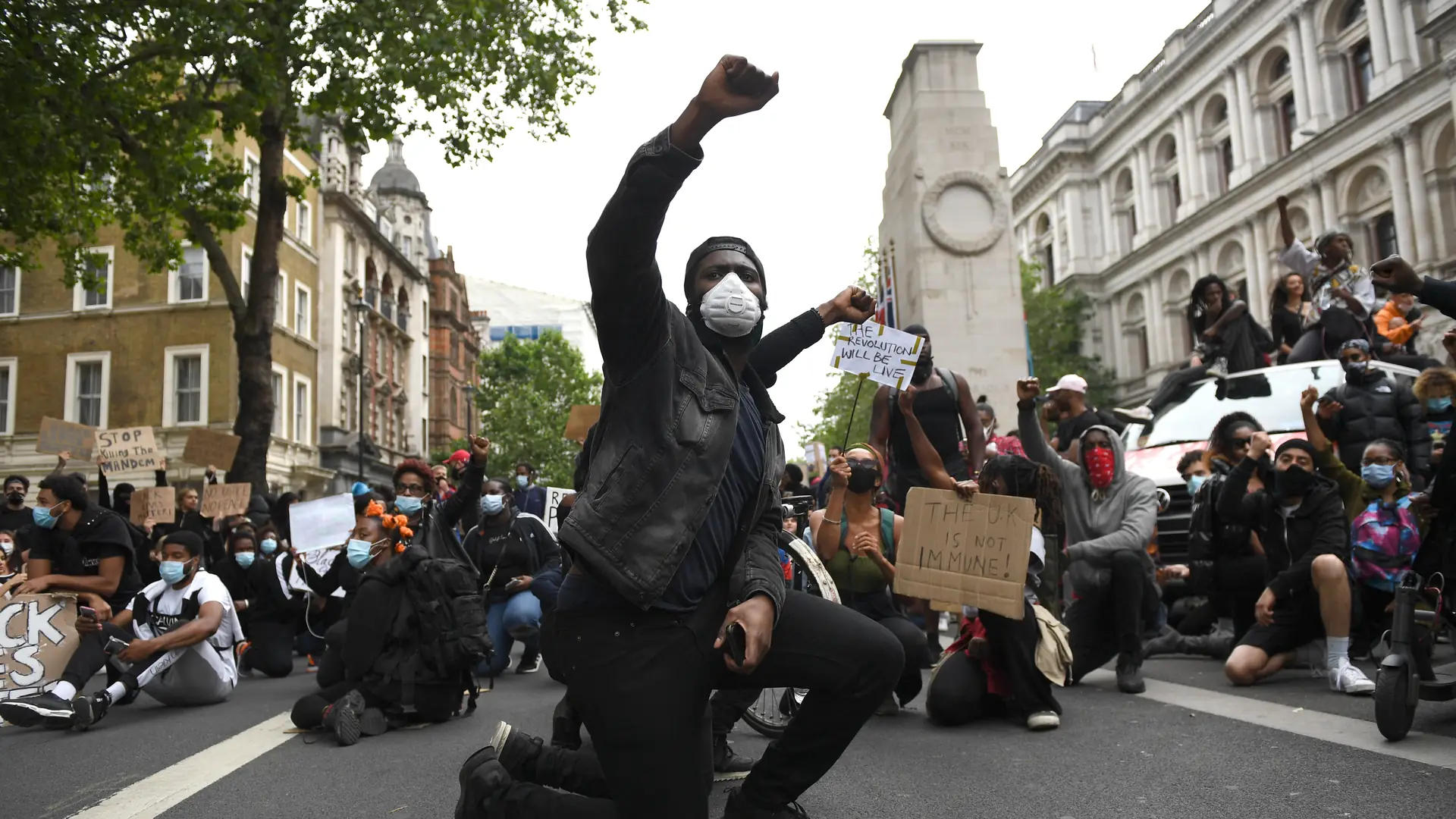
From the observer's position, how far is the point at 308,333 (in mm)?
42000

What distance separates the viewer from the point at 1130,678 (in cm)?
643

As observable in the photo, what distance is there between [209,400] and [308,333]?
6.85 m

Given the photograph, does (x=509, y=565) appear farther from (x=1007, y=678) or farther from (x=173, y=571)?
(x=1007, y=678)

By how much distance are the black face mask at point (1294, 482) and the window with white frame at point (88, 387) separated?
36.2 meters

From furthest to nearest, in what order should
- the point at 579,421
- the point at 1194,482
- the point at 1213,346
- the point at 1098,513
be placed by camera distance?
the point at 579,421 → the point at 1213,346 → the point at 1194,482 → the point at 1098,513

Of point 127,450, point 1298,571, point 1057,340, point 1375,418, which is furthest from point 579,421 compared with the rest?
point 1057,340

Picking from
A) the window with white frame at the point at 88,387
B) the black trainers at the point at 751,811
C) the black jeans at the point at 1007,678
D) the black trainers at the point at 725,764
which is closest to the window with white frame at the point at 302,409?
the window with white frame at the point at 88,387

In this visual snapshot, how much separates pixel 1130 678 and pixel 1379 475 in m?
1.63

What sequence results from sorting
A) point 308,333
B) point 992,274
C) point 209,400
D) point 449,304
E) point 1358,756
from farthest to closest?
point 449,304
point 308,333
point 209,400
point 992,274
point 1358,756

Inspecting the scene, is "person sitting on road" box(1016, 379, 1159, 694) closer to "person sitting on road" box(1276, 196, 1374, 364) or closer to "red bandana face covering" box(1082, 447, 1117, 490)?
"red bandana face covering" box(1082, 447, 1117, 490)

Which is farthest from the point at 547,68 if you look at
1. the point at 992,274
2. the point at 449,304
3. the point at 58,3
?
the point at 449,304

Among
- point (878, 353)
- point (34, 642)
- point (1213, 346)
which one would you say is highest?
point (1213, 346)

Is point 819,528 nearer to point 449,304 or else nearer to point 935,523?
point 935,523

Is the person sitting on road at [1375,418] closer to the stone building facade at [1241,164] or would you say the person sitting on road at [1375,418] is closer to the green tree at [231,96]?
the green tree at [231,96]
